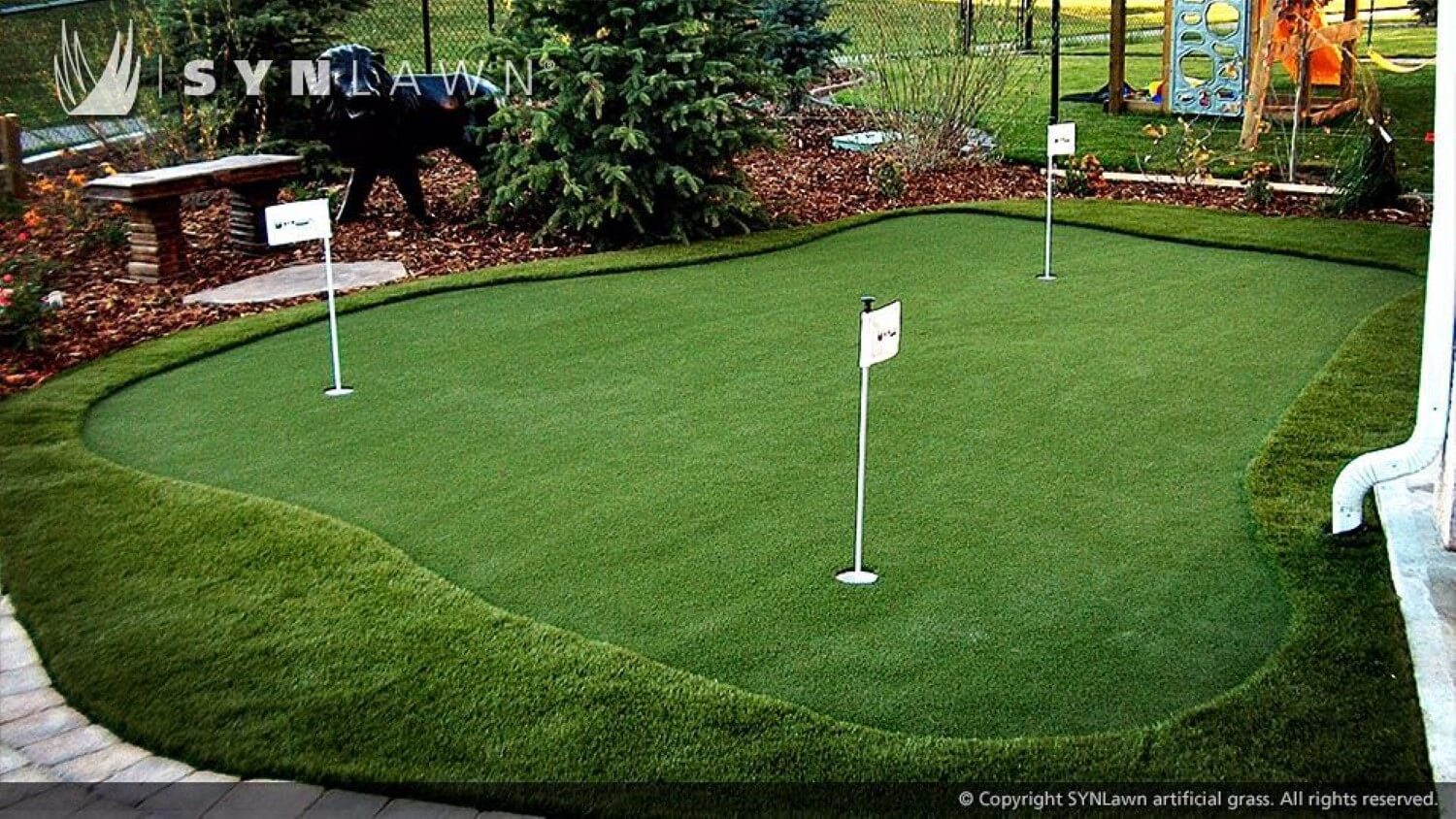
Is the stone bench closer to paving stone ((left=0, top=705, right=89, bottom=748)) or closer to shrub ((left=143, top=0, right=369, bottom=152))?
shrub ((left=143, top=0, right=369, bottom=152))

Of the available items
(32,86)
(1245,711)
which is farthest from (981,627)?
(32,86)

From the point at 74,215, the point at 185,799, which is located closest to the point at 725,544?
the point at 185,799

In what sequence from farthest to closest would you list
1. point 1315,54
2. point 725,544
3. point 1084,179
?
point 1315,54 < point 1084,179 < point 725,544

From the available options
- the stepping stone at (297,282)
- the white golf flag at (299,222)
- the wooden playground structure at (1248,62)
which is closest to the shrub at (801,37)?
the wooden playground structure at (1248,62)

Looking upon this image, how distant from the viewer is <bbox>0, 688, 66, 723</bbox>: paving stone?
3439 millimetres

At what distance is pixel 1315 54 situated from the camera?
46.7ft

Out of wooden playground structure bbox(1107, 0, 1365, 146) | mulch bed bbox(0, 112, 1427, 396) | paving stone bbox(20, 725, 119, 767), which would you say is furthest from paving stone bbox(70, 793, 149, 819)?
wooden playground structure bbox(1107, 0, 1365, 146)

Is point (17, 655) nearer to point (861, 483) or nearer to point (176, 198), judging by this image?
point (861, 483)

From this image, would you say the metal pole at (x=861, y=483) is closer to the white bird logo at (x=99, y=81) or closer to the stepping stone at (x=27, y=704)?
the stepping stone at (x=27, y=704)

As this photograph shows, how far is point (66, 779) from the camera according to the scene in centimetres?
314

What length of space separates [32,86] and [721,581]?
10893 millimetres

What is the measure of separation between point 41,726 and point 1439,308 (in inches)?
148

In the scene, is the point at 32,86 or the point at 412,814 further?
the point at 32,86

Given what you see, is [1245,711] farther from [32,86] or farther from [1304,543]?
[32,86]
